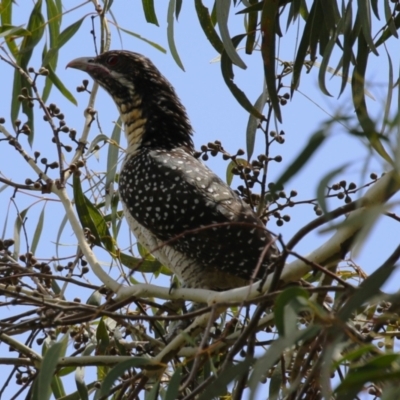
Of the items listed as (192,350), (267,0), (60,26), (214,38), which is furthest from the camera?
(60,26)

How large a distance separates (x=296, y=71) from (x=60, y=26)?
148 cm

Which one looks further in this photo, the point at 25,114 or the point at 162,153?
the point at 162,153

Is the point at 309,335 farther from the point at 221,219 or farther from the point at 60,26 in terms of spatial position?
the point at 60,26

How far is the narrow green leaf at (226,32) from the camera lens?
332 centimetres

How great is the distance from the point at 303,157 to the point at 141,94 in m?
3.31

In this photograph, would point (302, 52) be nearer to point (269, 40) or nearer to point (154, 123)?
point (269, 40)

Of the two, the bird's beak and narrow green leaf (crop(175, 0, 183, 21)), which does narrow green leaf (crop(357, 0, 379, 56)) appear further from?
the bird's beak

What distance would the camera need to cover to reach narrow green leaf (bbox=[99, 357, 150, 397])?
2.36 m

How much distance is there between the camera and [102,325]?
3525 mm

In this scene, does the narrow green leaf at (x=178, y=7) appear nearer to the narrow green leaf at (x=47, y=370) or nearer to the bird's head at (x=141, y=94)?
the bird's head at (x=141, y=94)

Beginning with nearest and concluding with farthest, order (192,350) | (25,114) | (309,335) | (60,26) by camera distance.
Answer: (309,335), (192,350), (25,114), (60,26)

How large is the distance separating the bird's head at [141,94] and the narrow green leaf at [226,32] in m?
Result: 1.47

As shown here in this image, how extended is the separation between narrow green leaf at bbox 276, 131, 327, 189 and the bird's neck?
2983 mm

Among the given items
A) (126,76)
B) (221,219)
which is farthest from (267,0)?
(126,76)
